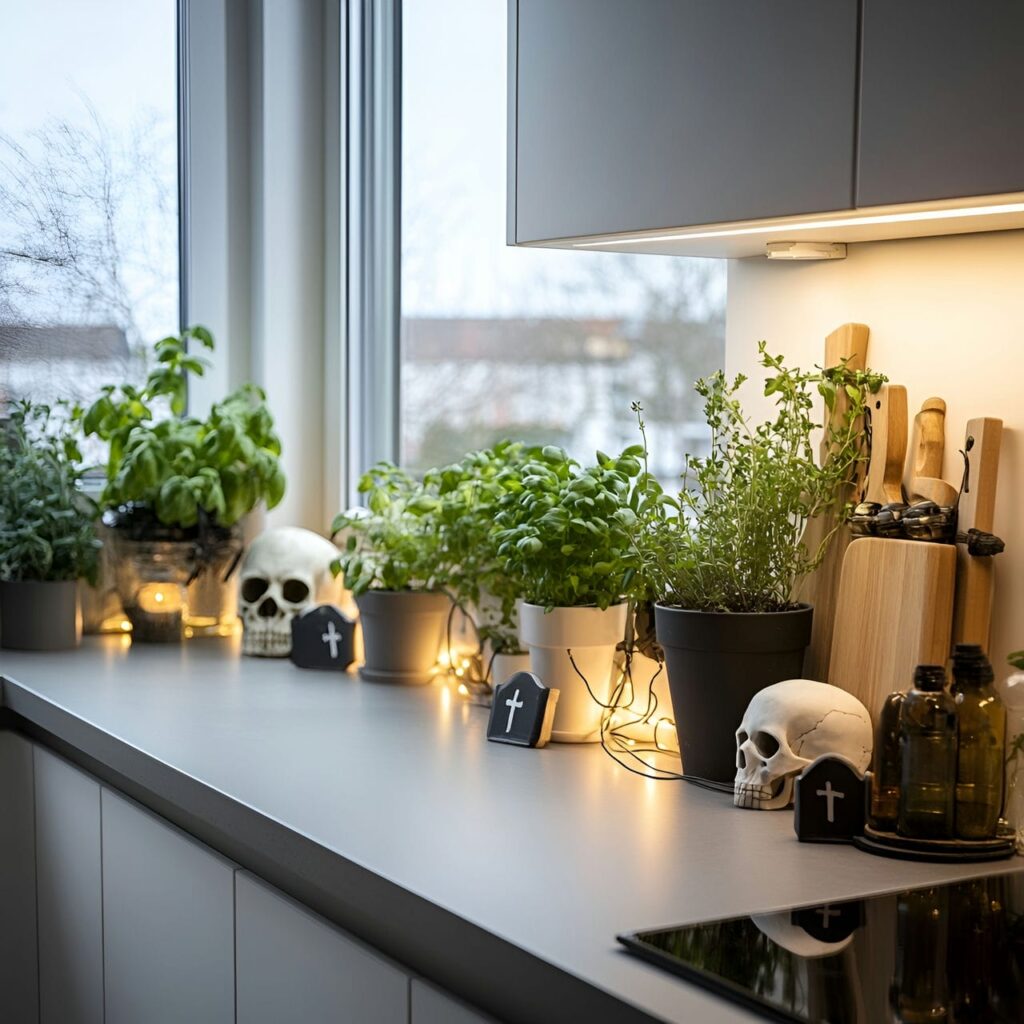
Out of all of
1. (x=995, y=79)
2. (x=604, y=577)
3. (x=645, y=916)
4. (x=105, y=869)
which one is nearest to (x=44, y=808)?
(x=105, y=869)

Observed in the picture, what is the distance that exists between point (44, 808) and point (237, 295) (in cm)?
115

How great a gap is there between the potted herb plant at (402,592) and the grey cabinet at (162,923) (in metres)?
0.50

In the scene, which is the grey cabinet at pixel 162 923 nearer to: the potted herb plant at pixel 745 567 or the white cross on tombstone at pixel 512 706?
the white cross on tombstone at pixel 512 706

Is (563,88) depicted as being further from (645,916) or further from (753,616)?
(645,916)

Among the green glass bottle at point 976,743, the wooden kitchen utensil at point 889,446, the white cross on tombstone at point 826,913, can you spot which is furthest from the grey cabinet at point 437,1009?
the wooden kitchen utensil at point 889,446

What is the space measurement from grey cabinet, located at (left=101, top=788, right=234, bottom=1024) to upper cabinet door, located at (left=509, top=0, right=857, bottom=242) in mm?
858

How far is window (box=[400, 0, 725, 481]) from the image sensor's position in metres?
2.13

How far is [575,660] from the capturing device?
1853 millimetres

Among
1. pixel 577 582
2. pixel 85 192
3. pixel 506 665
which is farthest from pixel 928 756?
pixel 85 192

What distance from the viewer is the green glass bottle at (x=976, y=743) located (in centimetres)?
134

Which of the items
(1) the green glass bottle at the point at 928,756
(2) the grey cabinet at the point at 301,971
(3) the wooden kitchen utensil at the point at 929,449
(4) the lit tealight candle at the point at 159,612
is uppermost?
(3) the wooden kitchen utensil at the point at 929,449

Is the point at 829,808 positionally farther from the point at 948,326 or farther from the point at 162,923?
the point at 162,923

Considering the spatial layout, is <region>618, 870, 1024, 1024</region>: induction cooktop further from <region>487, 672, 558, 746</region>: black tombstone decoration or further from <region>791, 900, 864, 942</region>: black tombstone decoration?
<region>487, 672, 558, 746</region>: black tombstone decoration

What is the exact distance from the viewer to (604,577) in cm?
186
